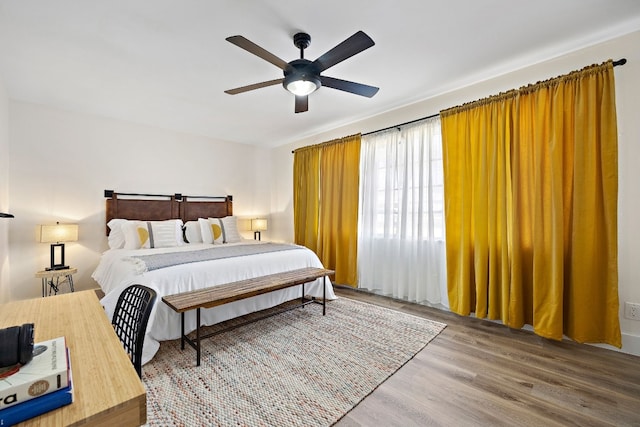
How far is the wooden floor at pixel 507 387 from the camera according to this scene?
1.54 metres

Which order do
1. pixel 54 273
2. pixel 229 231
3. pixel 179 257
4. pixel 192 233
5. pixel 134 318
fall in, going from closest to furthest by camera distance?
pixel 134 318, pixel 179 257, pixel 54 273, pixel 192 233, pixel 229 231

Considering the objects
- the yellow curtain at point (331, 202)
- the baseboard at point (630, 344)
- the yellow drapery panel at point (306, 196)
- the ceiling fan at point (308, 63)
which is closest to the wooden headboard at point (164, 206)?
the yellow drapery panel at point (306, 196)

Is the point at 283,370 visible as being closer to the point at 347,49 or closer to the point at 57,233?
the point at 347,49

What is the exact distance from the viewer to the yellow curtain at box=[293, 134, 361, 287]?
401 centimetres

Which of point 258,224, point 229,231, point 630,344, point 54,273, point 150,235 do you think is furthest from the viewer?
point 258,224

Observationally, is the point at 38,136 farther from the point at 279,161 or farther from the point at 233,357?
the point at 233,357

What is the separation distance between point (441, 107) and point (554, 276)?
80.5 inches

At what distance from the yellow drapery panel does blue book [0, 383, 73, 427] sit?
394cm

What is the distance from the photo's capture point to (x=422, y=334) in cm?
257

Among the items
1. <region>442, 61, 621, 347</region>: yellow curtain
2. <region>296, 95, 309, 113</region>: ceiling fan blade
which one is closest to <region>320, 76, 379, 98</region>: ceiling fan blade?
<region>296, 95, 309, 113</region>: ceiling fan blade

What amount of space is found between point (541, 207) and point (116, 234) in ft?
15.7

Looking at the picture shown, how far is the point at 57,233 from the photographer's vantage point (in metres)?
3.16

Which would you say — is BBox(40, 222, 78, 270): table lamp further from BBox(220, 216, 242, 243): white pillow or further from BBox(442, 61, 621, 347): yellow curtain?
BBox(442, 61, 621, 347): yellow curtain

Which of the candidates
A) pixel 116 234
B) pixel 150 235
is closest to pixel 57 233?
pixel 116 234
